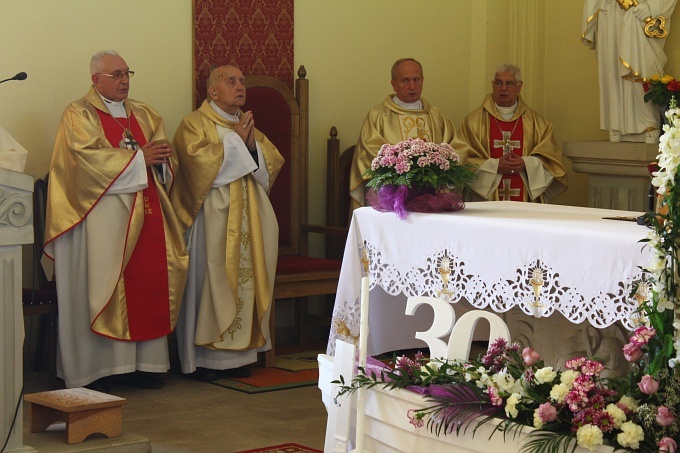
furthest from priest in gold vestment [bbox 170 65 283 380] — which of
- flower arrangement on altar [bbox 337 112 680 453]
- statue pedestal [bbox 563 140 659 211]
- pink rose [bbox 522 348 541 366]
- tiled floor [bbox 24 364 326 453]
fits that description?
pink rose [bbox 522 348 541 366]

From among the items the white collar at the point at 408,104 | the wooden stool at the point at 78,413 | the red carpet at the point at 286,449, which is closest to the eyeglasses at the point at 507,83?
the white collar at the point at 408,104

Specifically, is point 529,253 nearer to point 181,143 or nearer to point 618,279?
point 618,279

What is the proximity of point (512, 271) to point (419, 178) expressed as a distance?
77cm

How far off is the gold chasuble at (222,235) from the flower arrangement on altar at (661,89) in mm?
2650

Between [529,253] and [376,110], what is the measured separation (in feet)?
11.3

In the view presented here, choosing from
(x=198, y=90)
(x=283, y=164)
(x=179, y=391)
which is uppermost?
(x=198, y=90)

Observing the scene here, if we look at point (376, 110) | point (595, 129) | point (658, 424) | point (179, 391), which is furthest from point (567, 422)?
point (595, 129)

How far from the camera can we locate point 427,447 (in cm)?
353

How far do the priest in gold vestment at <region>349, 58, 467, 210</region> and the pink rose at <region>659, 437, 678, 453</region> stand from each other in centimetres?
451

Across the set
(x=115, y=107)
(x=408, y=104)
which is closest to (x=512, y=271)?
(x=115, y=107)

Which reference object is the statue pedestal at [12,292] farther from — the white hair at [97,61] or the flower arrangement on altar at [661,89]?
the flower arrangement on altar at [661,89]

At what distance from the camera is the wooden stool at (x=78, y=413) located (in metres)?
4.44

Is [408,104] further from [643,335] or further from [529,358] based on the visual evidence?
[643,335]

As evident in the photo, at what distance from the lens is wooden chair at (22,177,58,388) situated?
630 centimetres
